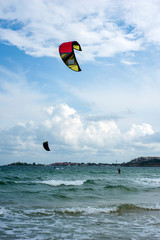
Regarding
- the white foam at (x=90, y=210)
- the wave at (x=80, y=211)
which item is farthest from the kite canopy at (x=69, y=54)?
the white foam at (x=90, y=210)

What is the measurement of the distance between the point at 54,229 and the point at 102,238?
1.68 m

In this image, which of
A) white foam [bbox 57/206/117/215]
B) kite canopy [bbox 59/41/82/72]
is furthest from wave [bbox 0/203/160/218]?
kite canopy [bbox 59/41/82/72]

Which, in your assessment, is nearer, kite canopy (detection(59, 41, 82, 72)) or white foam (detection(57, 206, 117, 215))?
kite canopy (detection(59, 41, 82, 72))

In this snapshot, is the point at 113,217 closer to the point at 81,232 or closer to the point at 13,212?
the point at 81,232

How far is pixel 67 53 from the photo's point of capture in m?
7.73

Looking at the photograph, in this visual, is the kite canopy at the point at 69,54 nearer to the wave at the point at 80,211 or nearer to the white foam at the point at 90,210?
the wave at the point at 80,211

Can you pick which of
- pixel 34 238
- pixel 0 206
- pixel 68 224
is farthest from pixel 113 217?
pixel 0 206

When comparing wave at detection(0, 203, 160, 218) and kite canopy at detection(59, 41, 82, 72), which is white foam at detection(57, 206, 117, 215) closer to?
wave at detection(0, 203, 160, 218)

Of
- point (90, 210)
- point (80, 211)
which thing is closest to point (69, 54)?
point (80, 211)

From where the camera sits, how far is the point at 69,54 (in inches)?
303

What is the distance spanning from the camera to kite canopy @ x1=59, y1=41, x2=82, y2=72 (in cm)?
754

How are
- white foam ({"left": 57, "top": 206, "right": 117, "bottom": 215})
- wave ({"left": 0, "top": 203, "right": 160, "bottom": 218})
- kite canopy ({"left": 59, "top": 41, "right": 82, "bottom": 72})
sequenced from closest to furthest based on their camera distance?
kite canopy ({"left": 59, "top": 41, "right": 82, "bottom": 72})
wave ({"left": 0, "top": 203, "right": 160, "bottom": 218})
white foam ({"left": 57, "top": 206, "right": 117, "bottom": 215})

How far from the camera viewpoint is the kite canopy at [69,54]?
297 inches

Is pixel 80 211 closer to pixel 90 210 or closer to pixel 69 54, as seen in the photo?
pixel 90 210
